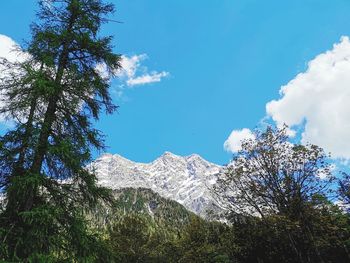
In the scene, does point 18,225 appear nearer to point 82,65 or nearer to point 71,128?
point 71,128

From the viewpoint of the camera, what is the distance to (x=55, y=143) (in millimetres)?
11930

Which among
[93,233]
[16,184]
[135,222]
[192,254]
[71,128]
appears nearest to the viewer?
[16,184]

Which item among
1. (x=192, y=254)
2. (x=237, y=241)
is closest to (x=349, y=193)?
(x=237, y=241)

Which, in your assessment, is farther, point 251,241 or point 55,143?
point 251,241

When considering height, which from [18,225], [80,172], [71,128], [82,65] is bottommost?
[18,225]

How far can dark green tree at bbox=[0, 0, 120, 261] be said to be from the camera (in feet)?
34.0

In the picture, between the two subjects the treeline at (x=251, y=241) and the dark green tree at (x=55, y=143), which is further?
the treeline at (x=251, y=241)

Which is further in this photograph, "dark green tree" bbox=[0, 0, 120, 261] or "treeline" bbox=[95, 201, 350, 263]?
"treeline" bbox=[95, 201, 350, 263]

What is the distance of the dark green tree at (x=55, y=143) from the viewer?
34.0 ft

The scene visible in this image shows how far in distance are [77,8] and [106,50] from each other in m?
1.87

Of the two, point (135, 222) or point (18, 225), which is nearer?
point (18, 225)

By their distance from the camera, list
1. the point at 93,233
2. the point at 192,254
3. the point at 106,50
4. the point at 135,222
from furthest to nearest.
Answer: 1. the point at 135,222
2. the point at 192,254
3. the point at 106,50
4. the point at 93,233

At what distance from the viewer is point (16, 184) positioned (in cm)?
1030

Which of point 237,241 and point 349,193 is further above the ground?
point 349,193
